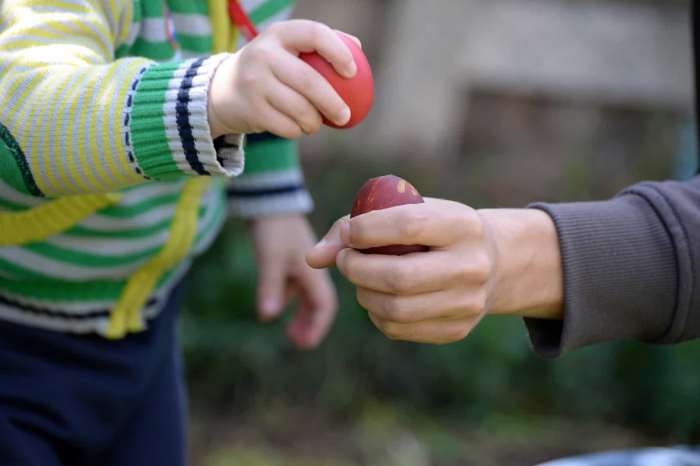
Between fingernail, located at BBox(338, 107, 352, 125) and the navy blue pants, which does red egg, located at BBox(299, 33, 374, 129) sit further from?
the navy blue pants

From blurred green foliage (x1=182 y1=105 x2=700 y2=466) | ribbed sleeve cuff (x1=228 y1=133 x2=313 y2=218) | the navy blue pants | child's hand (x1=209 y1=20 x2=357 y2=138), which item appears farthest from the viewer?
blurred green foliage (x1=182 y1=105 x2=700 y2=466)

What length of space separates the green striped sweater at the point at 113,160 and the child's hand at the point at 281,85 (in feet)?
0.11

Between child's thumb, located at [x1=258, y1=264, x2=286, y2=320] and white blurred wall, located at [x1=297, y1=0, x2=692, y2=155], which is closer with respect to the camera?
child's thumb, located at [x1=258, y1=264, x2=286, y2=320]

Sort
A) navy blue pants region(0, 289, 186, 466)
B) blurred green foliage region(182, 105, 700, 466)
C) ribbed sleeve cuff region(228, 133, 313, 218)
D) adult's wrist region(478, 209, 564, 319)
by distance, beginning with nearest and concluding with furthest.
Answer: adult's wrist region(478, 209, 564, 319)
navy blue pants region(0, 289, 186, 466)
ribbed sleeve cuff region(228, 133, 313, 218)
blurred green foliage region(182, 105, 700, 466)

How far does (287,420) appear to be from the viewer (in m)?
2.79

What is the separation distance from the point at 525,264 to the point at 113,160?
0.54 metres

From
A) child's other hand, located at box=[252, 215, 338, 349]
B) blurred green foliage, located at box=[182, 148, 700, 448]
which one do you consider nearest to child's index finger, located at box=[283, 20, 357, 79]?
child's other hand, located at box=[252, 215, 338, 349]

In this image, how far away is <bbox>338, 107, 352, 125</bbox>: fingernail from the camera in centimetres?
100

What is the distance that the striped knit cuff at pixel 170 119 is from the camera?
1000mm

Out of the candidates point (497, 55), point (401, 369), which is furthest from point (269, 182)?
point (497, 55)

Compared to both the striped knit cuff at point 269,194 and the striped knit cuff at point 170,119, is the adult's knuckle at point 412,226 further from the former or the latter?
the striped knit cuff at point 269,194

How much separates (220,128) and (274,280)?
77cm

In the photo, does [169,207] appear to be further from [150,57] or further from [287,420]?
[287,420]

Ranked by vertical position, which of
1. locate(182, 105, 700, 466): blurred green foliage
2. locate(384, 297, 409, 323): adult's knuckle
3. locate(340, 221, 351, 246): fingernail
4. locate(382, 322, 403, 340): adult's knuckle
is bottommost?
locate(182, 105, 700, 466): blurred green foliage
